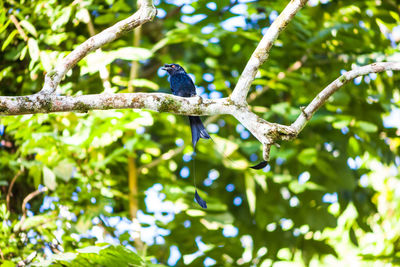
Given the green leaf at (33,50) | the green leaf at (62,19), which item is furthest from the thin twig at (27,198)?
the green leaf at (62,19)

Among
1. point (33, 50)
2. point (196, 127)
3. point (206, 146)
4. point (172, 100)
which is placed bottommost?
point (206, 146)

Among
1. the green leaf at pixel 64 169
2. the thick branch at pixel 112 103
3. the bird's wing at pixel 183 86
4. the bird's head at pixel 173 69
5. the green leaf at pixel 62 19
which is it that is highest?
the thick branch at pixel 112 103

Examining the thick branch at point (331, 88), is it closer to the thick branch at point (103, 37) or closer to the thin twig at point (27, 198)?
the thick branch at point (103, 37)

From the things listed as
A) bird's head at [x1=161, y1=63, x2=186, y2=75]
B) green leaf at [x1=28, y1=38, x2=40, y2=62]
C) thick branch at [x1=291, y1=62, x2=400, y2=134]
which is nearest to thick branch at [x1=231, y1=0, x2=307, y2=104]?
thick branch at [x1=291, y1=62, x2=400, y2=134]

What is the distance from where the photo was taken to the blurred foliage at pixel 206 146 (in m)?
4.09

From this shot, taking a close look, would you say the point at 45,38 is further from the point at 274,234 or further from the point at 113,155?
the point at 274,234

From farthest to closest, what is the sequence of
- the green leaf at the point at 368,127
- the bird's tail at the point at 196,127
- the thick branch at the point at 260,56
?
the green leaf at the point at 368,127, the bird's tail at the point at 196,127, the thick branch at the point at 260,56

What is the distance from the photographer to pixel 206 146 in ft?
16.7

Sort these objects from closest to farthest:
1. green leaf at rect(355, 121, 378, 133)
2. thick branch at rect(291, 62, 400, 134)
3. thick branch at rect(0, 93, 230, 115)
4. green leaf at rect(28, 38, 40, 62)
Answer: thick branch at rect(0, 93, 230, 115) → thick branch at rect(291, 62, 400, 134) → green leaf at rect(28, 38, 40, 62) → green leaf at rect(355, 121, 378, 133)

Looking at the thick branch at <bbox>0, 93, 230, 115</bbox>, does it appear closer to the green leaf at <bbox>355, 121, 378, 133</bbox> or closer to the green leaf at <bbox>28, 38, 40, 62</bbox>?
the green leaf at <bbox>28, 38, 40, 62</bbox>

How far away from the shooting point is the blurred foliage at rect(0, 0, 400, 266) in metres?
4.09

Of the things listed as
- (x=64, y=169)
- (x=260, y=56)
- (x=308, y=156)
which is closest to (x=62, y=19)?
(x=64, y=169)

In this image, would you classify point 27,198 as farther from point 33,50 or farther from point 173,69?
point 173,69

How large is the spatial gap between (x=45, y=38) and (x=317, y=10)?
10.2 feet
